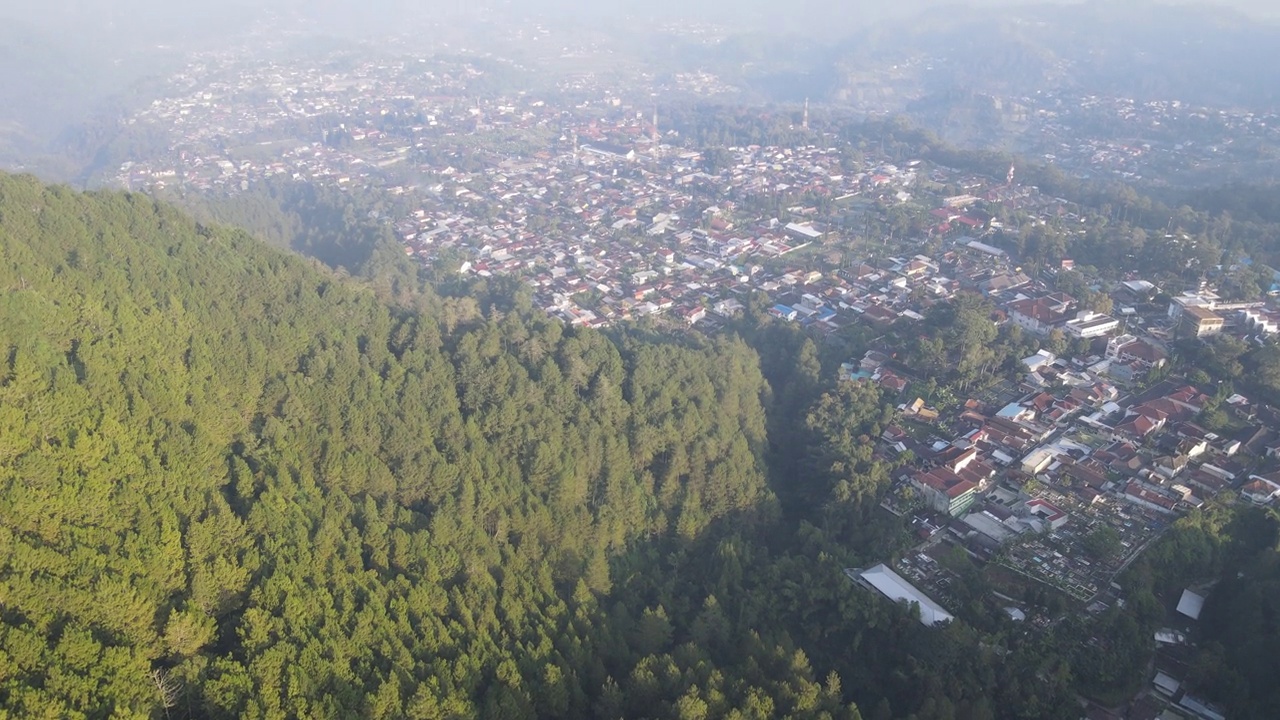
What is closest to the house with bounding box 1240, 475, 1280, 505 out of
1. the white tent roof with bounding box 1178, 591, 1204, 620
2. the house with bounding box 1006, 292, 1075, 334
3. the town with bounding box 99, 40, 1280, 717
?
the town with bounding box 99, 40, 1280, 717

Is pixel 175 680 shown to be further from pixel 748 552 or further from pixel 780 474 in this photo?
pixel 780 474

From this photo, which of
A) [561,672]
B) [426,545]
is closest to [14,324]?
[426,545]

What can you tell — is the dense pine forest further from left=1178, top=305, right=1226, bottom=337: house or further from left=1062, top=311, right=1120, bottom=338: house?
left=1178, top=305, right=1226, bottom=337: house

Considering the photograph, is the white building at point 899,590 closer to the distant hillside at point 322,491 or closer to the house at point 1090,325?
the distant hillside at point 322,491

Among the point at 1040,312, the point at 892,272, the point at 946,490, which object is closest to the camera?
the point at 946,490

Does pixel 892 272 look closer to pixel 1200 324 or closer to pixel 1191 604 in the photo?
pixel 1200 324

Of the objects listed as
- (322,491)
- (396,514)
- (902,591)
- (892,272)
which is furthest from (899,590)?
(892,272)
